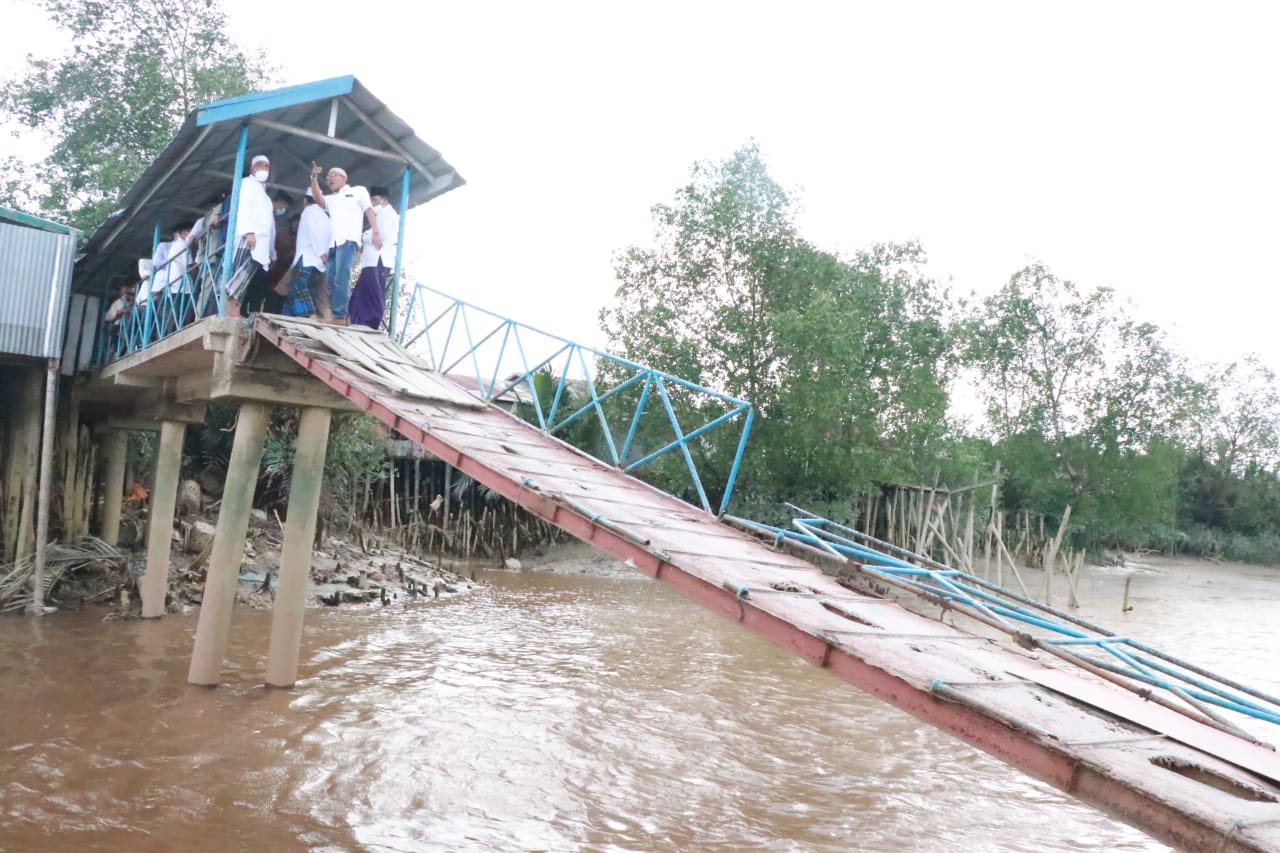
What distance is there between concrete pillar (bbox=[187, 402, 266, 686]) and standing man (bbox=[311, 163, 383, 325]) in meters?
1.32

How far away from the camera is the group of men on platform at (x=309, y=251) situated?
748cm

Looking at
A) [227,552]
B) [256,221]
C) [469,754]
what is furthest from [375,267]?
[469,754]

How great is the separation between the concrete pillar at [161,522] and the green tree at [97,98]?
7.71 metres

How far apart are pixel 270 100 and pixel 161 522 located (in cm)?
522

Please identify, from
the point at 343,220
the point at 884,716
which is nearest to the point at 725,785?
the point at 884,716

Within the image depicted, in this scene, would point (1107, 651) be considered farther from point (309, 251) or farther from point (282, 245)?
point (282, 245)

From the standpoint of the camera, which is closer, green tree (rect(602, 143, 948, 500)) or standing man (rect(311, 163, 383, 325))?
standing man (rect(311, 163, 383, 325))

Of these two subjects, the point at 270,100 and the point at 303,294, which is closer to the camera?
the point at 270,100

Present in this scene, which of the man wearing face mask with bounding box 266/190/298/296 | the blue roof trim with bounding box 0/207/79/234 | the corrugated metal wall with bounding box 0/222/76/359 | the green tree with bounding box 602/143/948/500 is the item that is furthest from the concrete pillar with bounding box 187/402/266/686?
the green tree with bounding box 602/143/948/500

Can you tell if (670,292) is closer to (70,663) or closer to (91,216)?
(91,216)

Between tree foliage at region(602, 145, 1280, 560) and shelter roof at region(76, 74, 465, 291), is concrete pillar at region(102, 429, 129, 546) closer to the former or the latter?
shelter roof at region(76, 74, 465, 291)

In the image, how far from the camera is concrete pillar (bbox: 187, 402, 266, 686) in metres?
7.60

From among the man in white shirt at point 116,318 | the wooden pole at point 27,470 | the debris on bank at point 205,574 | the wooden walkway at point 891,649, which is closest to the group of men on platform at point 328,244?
the wooden walkway at point 891,649

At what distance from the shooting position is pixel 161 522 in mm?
10195
